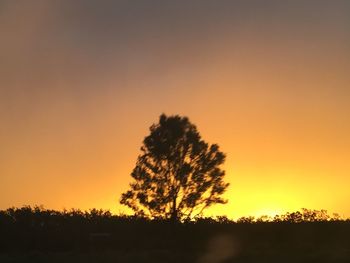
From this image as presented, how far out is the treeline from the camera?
4038 centimetres

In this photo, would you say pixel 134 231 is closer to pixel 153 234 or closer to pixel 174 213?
pixel 153 234

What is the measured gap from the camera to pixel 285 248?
117ft

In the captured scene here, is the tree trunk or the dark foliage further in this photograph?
the tree trunk

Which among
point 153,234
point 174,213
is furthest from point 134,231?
point 174,213

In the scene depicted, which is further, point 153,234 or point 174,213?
point 174,213

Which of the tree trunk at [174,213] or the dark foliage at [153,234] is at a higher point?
the tree trunk at [174,213]

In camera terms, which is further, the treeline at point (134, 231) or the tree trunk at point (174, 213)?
the tree trunk at point (174, 213)

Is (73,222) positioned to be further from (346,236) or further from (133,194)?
(346,236)

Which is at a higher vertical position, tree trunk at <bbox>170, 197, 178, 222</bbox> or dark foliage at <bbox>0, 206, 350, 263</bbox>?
tree trunk at <bbox>170, 197, 178, 222</bbox>

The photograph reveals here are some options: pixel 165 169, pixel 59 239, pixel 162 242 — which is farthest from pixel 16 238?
pixel 165 169

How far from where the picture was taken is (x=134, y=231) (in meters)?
43.1

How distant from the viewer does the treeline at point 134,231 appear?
→ 40.4 m

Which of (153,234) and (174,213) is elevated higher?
(174,213)

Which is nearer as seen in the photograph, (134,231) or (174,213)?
(134,231)
